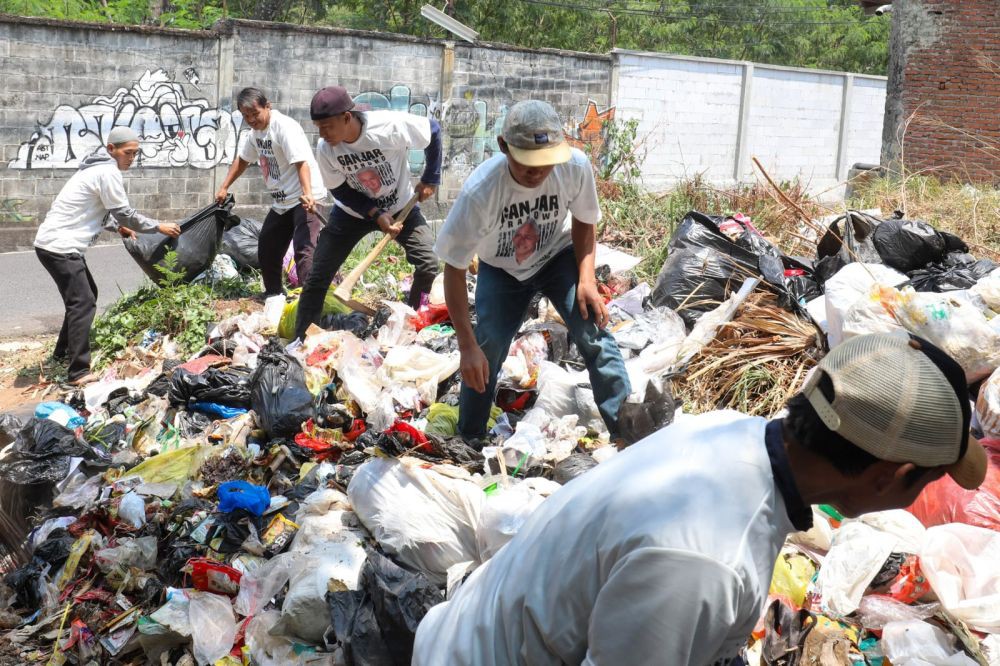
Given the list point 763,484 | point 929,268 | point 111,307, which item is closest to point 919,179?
point 929,268

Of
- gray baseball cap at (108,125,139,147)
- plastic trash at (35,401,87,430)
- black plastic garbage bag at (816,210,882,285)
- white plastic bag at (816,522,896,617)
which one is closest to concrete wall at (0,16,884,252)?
gray baseball cap at (108,125,139,147)

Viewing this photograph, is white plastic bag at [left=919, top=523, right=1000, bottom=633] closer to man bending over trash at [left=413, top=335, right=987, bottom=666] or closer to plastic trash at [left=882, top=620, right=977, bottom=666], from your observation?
plastic trash at [left=882, top=620, right=977, bottom=666]

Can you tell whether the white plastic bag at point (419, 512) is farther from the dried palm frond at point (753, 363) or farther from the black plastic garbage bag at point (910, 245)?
the black plastic garbage bag at point (910, 245)

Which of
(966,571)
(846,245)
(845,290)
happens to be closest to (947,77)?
(846,245)

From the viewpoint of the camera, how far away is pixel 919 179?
29.4 ft

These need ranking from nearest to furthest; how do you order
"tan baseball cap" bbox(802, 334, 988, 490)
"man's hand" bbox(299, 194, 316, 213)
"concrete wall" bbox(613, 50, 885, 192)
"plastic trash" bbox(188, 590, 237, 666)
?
"tan baseball cap" bbox(802, 334, 988, 490) < "plastic trash" bbox(188, 590, 237, 666) < "man's hand" bbox(299, 194, 316, 213) < "concrete wall" bbox(613, 50, 885, 192)

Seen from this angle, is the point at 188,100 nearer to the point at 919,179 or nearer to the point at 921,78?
the point at 919,179

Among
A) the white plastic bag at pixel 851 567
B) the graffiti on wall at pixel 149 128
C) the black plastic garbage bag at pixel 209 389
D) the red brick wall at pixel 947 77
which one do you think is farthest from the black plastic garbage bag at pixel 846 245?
the red brick wall at pixel 947 77

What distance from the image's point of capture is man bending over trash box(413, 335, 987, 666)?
53.1 inches

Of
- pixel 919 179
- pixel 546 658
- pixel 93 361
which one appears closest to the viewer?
pixel 546 658

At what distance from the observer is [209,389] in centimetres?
516

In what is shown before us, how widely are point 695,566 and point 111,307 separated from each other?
260 inches

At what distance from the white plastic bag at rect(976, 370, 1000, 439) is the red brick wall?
10360 mm

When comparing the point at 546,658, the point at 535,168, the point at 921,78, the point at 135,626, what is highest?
the point at 921,78
